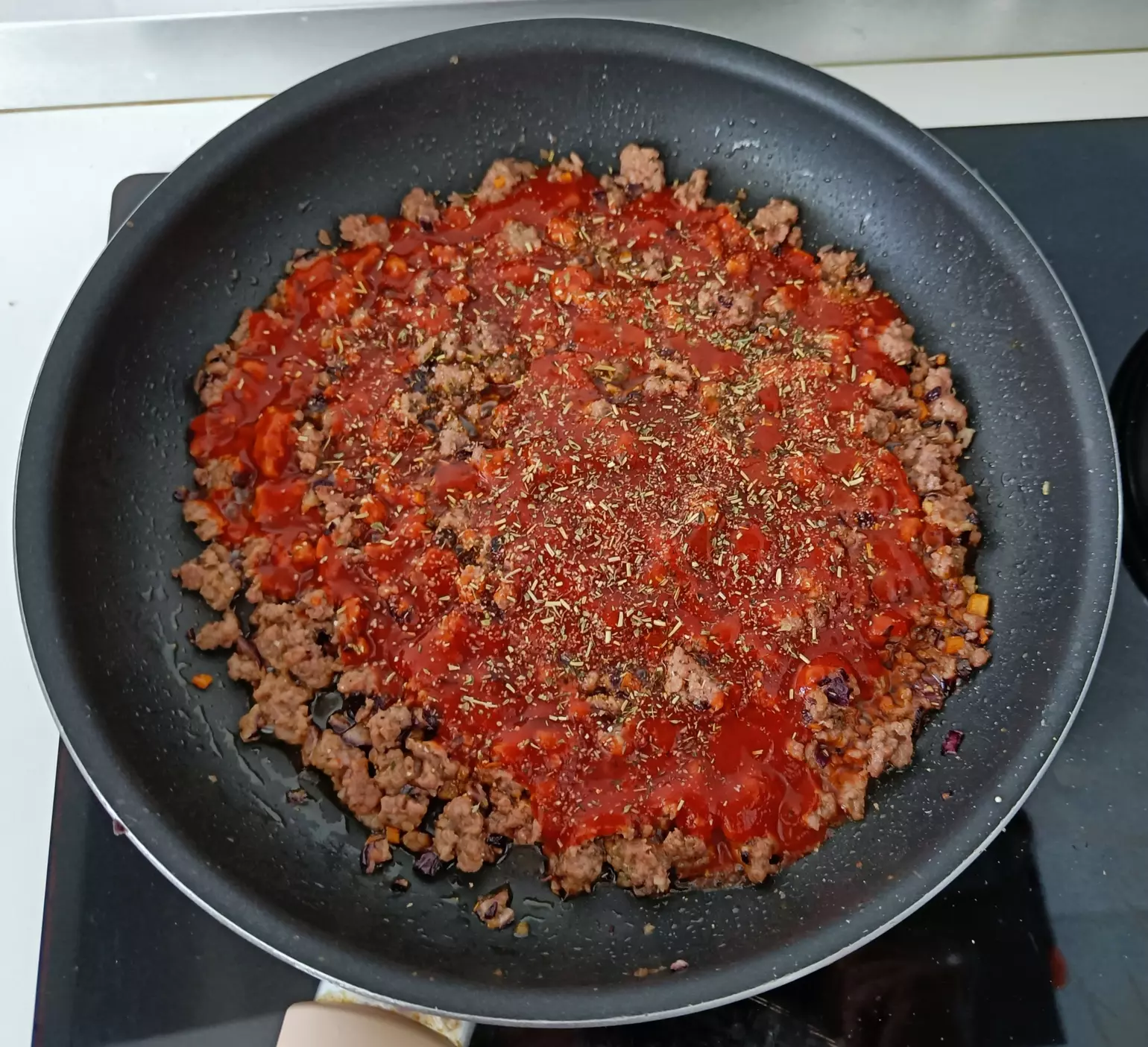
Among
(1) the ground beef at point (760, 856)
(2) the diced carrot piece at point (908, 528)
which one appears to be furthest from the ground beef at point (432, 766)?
(2) the diced carrot piece at point (908, 528)

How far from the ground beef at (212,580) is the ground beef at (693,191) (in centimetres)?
158

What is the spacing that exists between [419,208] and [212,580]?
1.16 meters

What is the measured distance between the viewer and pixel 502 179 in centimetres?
251

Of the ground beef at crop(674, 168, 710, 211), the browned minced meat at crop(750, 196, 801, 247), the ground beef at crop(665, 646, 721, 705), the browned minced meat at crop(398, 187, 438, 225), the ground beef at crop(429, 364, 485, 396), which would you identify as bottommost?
the ground beef at crop(665, 646, 721, 705)

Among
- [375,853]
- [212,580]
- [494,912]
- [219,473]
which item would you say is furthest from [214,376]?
[494,912]

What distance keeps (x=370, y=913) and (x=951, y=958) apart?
4.24 feet

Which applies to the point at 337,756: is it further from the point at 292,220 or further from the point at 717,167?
the point at 717,167

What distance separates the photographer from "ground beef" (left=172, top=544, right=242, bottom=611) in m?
2.18

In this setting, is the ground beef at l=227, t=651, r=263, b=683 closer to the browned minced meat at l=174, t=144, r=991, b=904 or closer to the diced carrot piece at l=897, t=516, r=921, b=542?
the browned minced meat at l=174, t=144, r=991, b=904

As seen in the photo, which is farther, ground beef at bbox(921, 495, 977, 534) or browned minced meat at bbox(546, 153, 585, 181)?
browned minced meat at bbox(546, 153, 585, 181)

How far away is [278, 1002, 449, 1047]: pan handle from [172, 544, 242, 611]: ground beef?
3.08 feet

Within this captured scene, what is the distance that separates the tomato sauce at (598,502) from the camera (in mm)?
2064

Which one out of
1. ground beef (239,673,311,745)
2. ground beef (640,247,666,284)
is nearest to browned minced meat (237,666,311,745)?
ground beef (239,673,311,745)

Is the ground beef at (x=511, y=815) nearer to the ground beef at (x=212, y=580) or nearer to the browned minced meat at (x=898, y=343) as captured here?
the ground beef at (x=212, y=580)
